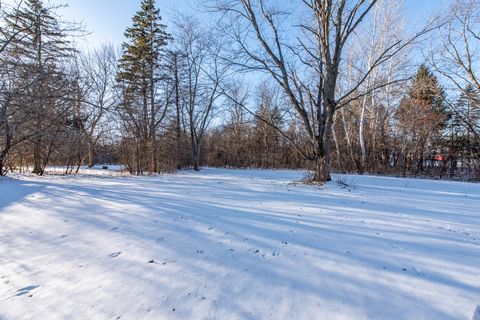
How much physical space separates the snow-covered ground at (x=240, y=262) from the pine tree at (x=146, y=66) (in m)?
9.38

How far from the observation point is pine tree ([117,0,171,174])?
12547 millimetres

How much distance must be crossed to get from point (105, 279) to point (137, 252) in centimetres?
49

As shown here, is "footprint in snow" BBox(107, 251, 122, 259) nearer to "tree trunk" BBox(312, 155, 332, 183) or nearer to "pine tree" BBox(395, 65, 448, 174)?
"tree trunk" BBox(312, 155, 332, 183)

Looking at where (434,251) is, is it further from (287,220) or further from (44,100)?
(44,100)

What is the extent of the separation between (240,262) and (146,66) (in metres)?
15.8

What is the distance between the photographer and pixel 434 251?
7.32 ft

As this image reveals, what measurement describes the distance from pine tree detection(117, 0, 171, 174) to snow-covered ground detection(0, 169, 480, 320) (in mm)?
9383

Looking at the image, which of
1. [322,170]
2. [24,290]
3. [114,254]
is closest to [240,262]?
[114,254]

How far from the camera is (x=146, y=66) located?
14.7m

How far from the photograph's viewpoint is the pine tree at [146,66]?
1255 cm

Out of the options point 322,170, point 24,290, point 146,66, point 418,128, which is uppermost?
point 146,66

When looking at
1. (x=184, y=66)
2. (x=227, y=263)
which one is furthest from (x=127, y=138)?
(x=227, y=263)

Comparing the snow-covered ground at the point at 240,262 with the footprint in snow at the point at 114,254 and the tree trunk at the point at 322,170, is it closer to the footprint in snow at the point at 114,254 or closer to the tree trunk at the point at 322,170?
the footprint in snow at the point at 114,254

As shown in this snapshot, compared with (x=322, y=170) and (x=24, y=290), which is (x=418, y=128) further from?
(x=24, y=290)
